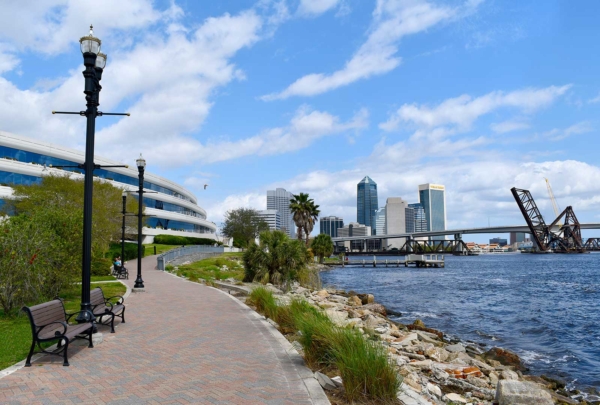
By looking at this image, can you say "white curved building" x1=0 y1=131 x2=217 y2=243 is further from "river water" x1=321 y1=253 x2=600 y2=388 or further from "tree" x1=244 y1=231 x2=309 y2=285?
"river water" x1=321 y1=253 x2=600 y2=388

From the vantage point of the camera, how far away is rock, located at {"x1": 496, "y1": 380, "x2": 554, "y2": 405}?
7551mm

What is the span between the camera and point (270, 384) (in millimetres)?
6633

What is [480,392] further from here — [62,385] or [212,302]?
[212,302]

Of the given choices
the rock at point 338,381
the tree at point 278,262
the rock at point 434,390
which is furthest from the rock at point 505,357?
the tree at point 278,262

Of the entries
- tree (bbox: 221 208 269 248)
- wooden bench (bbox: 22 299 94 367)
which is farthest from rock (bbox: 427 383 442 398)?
tree (bbox: 221 208 269 248)

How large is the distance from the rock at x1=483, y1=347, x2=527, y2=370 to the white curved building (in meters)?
21.5

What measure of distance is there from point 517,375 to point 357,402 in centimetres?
760

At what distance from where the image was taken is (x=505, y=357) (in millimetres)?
14086

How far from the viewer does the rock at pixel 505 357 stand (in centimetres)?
1359

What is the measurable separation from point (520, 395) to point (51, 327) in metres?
8.03

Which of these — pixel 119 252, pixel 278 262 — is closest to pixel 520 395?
pixel 278 262

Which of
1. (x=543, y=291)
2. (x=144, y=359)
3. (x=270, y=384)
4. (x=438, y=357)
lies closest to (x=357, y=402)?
(x=270, y=384)

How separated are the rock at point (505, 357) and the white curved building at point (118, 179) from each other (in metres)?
21.5

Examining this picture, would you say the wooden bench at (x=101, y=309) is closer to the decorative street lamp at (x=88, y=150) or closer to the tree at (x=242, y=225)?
the decorative street lamp at (x=88, y=150)
